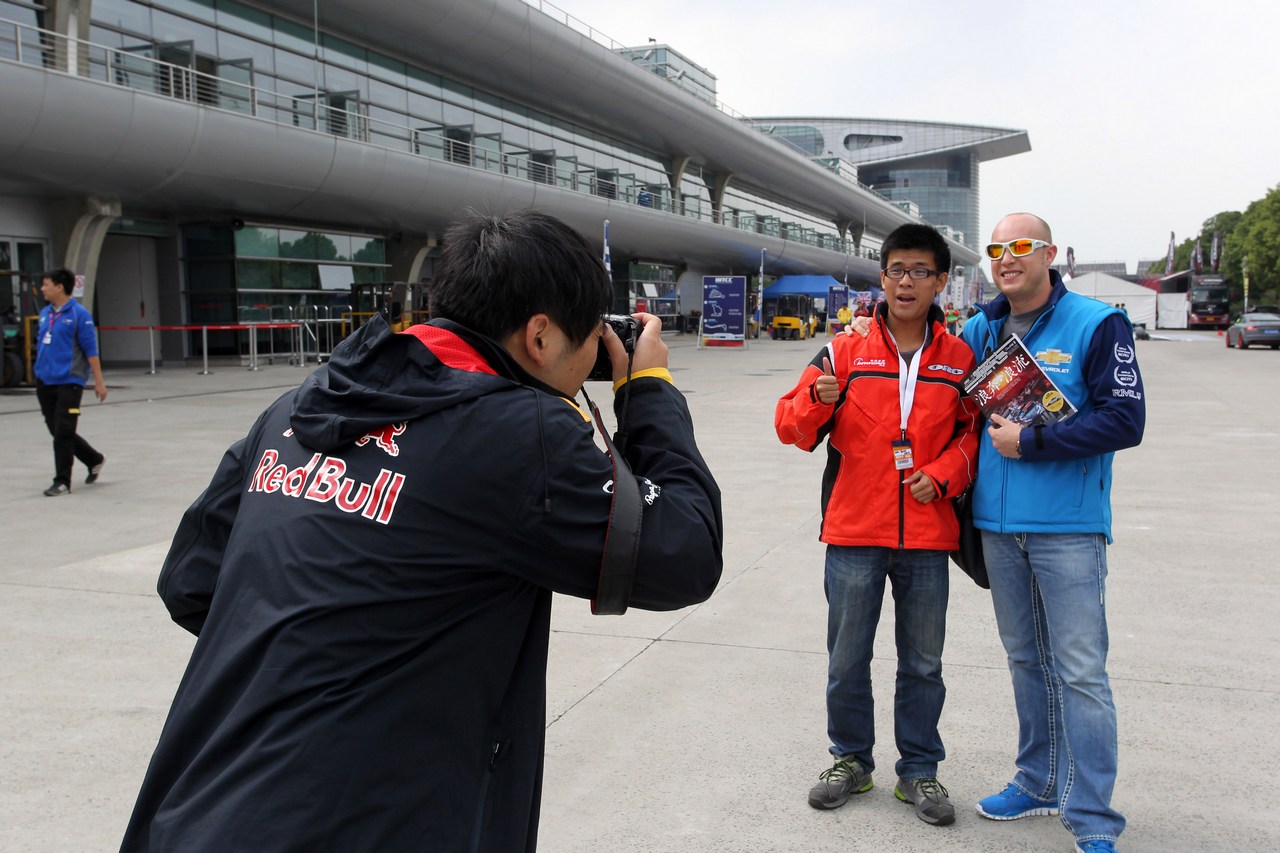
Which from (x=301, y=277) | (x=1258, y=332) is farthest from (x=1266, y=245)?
(x=301, y=277)

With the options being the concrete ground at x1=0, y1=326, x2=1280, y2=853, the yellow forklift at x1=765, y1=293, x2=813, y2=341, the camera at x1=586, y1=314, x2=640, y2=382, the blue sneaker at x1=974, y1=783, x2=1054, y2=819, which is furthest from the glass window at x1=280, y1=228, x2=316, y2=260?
the camera at x1=586, y1=314, x2=640, y2=382

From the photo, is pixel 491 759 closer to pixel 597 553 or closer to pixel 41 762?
pixel 597 553

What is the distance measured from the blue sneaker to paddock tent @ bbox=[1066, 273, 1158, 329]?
5571 centimetres

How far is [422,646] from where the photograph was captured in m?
1.40

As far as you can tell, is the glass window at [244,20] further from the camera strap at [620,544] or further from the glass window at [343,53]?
the camera strap at [620,544]

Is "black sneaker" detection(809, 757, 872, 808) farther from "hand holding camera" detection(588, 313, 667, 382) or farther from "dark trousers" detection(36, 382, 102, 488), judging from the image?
"dark trousers" detection(36, 382, 102, 488)

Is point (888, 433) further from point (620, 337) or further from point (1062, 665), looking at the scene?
point (620, 337)

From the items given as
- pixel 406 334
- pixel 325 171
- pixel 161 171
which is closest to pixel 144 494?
pixel 406 334

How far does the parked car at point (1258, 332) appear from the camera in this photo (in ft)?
110

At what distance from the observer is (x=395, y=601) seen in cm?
138

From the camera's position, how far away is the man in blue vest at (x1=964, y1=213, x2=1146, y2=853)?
2910 mm

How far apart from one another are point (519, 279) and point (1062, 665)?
2.24 m

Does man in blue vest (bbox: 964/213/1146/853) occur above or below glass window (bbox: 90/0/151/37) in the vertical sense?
below

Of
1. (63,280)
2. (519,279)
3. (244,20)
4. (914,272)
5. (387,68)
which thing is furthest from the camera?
(387,68)
